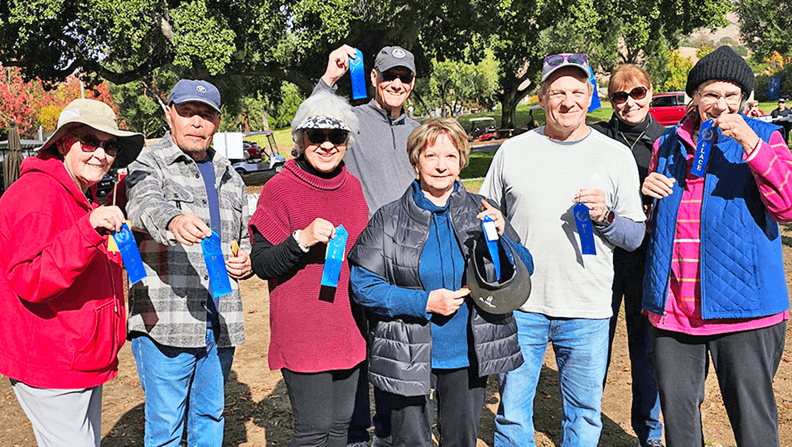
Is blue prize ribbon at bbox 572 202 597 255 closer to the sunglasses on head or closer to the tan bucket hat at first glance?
the sunglasses on head

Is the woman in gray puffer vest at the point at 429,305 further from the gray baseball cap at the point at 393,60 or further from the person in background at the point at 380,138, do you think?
the gray baseball cap at the point at 393,60

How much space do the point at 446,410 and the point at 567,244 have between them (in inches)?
40.3

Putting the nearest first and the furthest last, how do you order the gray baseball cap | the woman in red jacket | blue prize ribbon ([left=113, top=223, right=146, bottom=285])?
the woman in red jacket, blue prize ribbon ([left=113, top=223, right=146, bottom=285]), the gray baseball cap

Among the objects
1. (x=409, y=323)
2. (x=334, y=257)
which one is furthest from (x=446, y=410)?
(x=334, y=257)

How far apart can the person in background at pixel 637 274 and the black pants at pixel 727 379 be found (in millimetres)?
727

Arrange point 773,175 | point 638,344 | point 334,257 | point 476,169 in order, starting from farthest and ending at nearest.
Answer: point 476,169 < point 638,344 < point 334,257 < point 773,175

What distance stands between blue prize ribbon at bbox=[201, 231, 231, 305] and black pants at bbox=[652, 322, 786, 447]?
2.08 m

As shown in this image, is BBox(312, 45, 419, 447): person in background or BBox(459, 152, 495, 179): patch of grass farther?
BBox(459, 152, 495, 179): patch of grass

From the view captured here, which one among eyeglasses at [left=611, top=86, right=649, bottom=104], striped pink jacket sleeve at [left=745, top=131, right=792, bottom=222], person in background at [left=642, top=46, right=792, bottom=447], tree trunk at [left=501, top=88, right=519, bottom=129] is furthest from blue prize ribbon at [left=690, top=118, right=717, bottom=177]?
tree trunk at [left=501, top=88, right=519, bottom=129]

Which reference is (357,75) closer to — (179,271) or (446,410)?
(179,271)

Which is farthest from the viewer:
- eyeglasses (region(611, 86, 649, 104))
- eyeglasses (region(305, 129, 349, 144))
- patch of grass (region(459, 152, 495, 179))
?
patch of grass (region(459, 152, 495, 179))

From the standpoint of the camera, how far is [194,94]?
297 cm

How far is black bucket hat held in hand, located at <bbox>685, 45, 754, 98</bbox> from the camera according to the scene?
2.61m

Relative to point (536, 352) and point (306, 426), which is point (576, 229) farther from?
point (306, 426)
